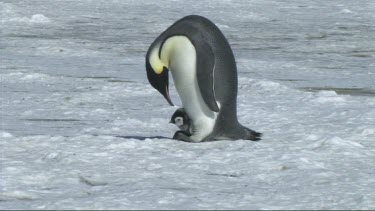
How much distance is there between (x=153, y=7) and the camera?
16.8m

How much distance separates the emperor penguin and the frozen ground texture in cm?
25

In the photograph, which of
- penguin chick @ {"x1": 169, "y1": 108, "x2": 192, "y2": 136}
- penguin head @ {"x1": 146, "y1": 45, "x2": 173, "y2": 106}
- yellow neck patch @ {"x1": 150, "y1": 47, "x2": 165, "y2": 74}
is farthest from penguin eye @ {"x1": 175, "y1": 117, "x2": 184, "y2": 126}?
yellow neck patch @ {"x1": 150, "y1": 47, "x2": 165, "y2": 74}

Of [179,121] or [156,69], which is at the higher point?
[156,69]

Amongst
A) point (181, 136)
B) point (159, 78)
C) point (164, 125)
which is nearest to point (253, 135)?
point (181, 136)

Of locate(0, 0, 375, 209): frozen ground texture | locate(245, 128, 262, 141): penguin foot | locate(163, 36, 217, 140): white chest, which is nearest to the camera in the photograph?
locate(0, 0, 375, 209): frozen ground texture

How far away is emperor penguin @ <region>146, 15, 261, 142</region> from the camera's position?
5367 mm

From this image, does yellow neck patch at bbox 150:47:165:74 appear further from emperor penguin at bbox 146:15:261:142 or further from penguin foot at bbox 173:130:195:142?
penguin foot at bbox 173:130:195:142

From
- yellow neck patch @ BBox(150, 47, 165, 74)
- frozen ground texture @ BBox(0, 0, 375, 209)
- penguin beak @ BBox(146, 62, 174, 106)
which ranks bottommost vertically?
frozen ground texture @ BBox(0, 0, 375, 209)

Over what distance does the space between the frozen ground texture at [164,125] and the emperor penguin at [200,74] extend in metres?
0.25

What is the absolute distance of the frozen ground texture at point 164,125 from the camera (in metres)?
3.94

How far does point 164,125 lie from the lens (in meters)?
6.31

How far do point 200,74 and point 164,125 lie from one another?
101 centimetres

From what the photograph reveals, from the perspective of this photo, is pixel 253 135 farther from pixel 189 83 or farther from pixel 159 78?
pixel 159 78

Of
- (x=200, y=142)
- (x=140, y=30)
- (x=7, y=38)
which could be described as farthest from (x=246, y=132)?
(x=140, y=30)
